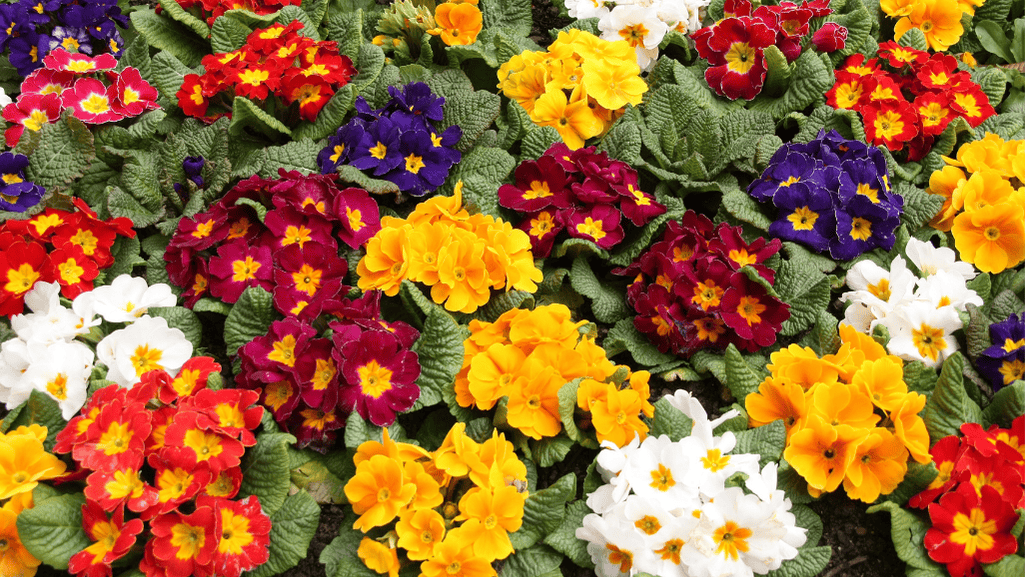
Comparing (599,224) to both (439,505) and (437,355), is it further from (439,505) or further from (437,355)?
(439,505)

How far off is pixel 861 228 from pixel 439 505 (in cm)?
167

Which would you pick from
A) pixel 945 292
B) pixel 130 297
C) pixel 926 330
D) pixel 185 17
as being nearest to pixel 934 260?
pixel 945 292

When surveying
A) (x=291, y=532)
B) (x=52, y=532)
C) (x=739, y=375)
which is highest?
(x=739, y=375)

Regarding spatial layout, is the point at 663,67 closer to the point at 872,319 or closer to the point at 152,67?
the point at 872,319

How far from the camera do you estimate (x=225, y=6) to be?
Answer: 10.7ft

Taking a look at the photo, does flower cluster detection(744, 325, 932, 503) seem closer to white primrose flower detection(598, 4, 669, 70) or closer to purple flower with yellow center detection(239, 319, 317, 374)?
purple flower with yellow center detection(239, 319, 317, 374)

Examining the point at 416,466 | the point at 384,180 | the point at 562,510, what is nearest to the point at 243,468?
the point at 416,466

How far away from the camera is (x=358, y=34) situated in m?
3.15

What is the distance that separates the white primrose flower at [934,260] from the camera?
97.0 inches

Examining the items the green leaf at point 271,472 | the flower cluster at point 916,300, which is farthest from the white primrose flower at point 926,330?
the green leaf at point 271,472

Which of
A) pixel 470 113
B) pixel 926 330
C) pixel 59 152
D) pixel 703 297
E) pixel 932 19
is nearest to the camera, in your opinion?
pixel 926 330

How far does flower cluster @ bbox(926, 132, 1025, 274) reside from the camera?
2527 mm

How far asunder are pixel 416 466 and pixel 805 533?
98 centimetres

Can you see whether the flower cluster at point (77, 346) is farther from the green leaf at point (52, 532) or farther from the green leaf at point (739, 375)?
the green leaf at point (739, 375)
